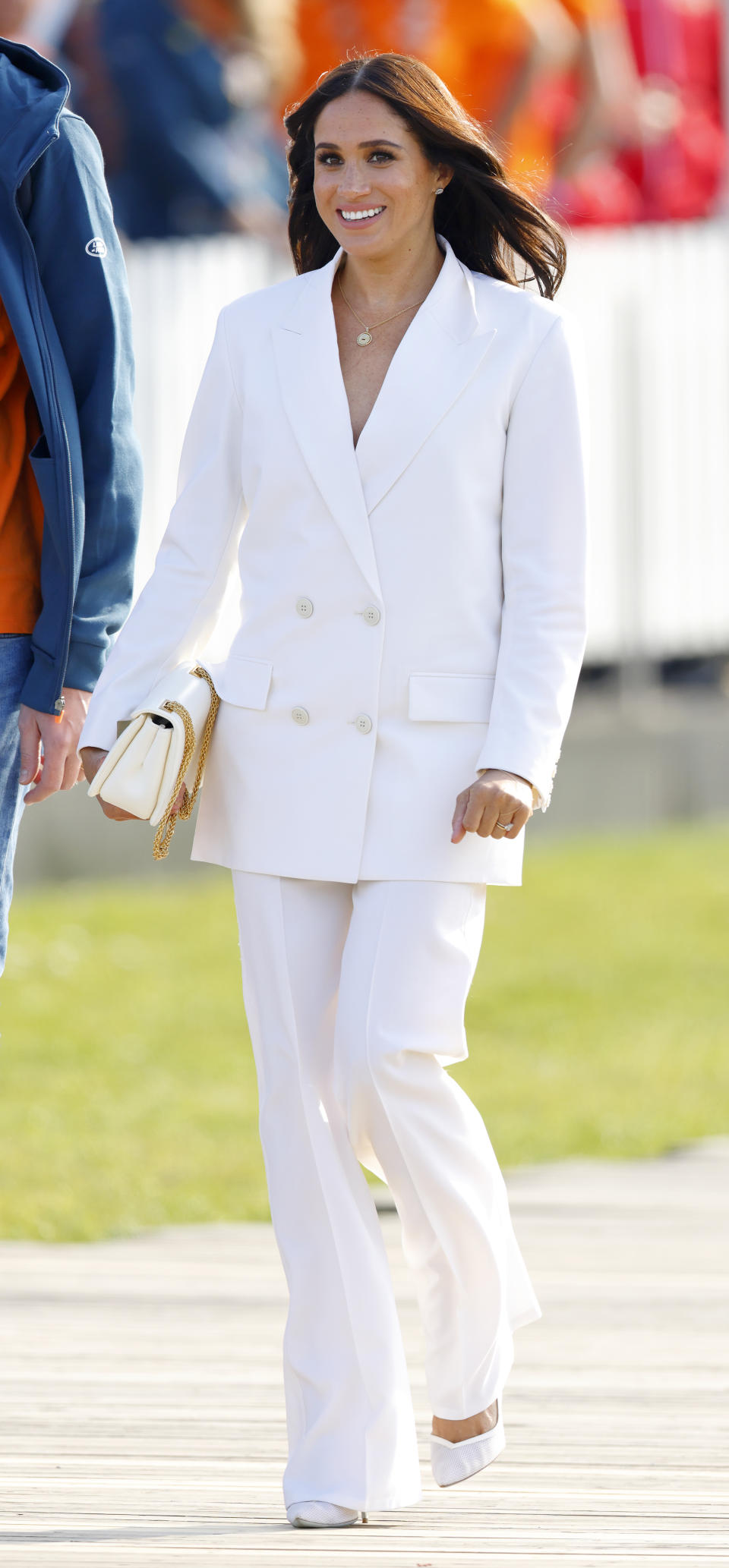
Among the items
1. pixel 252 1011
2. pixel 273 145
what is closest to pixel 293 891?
pixel 252 1011

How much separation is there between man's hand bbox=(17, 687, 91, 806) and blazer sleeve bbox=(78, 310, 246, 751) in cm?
7

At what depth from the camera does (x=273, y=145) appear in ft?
31.5

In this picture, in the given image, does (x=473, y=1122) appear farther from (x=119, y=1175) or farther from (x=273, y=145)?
(x=273, y=145)

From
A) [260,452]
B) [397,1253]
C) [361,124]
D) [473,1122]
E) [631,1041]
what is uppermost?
[361,124]

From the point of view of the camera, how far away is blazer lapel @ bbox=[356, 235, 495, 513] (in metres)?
3.07

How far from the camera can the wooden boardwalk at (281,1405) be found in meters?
3.01

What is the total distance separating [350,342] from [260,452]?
0.19m

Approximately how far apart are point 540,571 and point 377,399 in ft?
0.99

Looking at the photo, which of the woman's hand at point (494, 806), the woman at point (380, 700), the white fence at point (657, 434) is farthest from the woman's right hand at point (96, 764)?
the white fence at point (657, 434)

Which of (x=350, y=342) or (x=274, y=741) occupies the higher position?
(x=350, y=342)

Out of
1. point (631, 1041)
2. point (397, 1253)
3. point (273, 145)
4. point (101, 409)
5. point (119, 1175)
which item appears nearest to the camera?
point (101, 409)

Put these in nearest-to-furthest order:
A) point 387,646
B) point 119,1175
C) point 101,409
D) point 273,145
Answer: point 387,646
point 101,409
point 119,1175
point 273,145

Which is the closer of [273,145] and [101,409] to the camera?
[101,409]

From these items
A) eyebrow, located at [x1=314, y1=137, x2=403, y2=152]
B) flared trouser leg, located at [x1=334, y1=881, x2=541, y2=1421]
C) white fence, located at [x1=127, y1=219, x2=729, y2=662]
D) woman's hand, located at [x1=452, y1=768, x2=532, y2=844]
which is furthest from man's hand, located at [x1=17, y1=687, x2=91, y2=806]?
white fence, located at [x1=127, y1=219, x2=729, y2=662]
